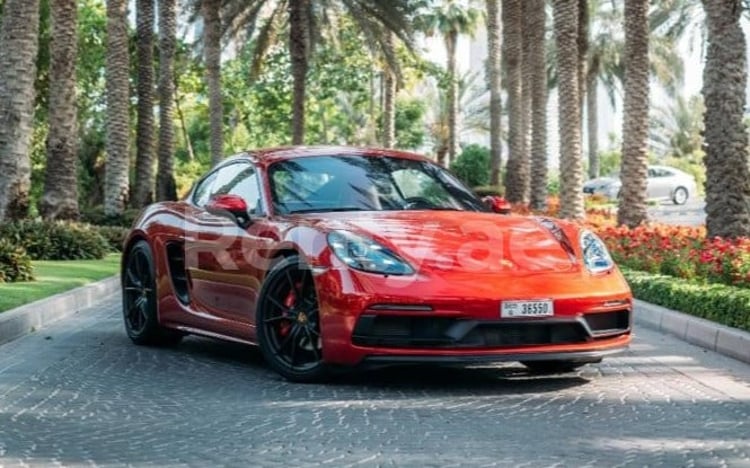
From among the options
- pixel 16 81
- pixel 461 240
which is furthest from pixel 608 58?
pixel 461 240

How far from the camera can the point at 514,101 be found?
3972cm

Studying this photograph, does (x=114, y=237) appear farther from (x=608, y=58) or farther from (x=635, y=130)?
(x=608, y=58)

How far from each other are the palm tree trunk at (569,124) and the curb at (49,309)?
39.7ft

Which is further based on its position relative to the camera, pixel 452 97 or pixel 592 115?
pixel 592 115

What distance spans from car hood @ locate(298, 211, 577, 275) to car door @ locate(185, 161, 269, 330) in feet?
2.12

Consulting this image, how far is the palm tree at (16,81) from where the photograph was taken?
1809 cm

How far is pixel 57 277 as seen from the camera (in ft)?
51.3

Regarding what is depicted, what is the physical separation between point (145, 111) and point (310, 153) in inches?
876

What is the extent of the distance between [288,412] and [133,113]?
122 feet

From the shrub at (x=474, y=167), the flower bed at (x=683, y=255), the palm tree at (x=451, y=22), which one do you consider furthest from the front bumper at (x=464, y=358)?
the palm tree at (x=451, y=22)

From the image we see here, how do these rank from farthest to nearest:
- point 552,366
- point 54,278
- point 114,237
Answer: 1. point 114,237
2. point 54,278
3. point 552,366

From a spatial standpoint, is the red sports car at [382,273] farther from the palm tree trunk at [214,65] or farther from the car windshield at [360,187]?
the palm tree trunk at [214,65]

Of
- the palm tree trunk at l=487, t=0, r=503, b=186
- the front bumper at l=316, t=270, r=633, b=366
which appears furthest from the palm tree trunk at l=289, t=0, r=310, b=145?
the front bumper at l=316, t=270, r=633, b=366

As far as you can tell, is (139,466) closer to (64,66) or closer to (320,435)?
(320,435)
